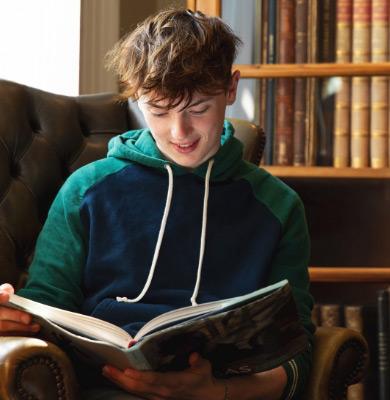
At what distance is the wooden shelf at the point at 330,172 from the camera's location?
2.40 meters

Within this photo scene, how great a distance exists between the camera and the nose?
1543 mm

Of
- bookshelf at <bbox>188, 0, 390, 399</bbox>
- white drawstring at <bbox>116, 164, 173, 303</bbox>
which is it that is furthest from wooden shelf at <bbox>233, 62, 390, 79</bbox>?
white drawstring at <bbox>116, 164, 173, 303</bbox>

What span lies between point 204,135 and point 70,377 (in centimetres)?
51

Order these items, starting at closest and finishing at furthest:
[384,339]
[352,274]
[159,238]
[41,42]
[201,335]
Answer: [201,335]
[159,238]
[384,339]
[352,274]
[41,42]

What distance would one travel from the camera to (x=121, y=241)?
161 centimetres

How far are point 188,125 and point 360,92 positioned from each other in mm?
980

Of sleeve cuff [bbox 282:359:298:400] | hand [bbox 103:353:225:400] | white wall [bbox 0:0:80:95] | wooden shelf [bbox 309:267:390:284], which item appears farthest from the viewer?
white wall [bbox 0:0:80:95]

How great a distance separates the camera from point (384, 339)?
1890 millimetres

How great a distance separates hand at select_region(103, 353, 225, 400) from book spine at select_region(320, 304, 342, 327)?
1.10 metres

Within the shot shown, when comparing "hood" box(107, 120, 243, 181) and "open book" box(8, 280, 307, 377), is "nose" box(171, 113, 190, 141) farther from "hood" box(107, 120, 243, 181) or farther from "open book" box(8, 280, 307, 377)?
"open book" box(8, 280, 307, 377)

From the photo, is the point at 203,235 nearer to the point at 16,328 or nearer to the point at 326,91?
the point at 16,328

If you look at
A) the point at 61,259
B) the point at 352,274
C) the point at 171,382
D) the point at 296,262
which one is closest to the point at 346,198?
the point at 352,274

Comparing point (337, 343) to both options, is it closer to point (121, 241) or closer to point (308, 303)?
point (308, 303)

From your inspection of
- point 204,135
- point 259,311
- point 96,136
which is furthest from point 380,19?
point 259,311
